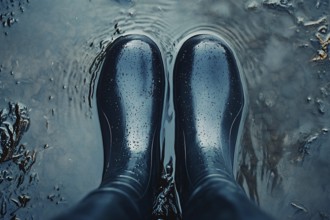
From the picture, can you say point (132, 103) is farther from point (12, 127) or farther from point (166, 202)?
point (12, 127)

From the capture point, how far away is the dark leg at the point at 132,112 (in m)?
1.17

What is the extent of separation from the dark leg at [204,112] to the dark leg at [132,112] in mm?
79

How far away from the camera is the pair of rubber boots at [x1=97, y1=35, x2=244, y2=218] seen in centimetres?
124

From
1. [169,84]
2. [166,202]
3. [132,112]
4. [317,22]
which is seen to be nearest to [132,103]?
[132,112]

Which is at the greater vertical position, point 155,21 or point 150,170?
point 155,21

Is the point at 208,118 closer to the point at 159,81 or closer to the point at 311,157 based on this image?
the point at 159,81

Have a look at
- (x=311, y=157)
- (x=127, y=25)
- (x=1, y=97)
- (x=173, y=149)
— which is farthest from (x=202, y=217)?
(x=1, y=97)

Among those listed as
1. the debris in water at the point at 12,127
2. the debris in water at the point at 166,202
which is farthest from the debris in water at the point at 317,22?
the debris in water at the point at 12,127

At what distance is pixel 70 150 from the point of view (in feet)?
4.71

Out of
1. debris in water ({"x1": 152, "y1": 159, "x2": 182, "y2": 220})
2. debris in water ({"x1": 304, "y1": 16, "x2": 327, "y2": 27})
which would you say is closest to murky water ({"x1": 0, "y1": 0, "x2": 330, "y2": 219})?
debris in water ({"x1": 304, "y1": 16, "x2": 327, "y2": 27})

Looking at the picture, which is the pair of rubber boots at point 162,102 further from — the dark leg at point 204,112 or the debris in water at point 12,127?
the debris in water at point 12,127

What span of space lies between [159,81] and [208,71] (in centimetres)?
16

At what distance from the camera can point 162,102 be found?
138 centimetres

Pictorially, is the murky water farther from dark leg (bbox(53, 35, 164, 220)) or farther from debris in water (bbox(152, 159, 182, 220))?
debris in water (bbox(152, 159, 182, 220))
